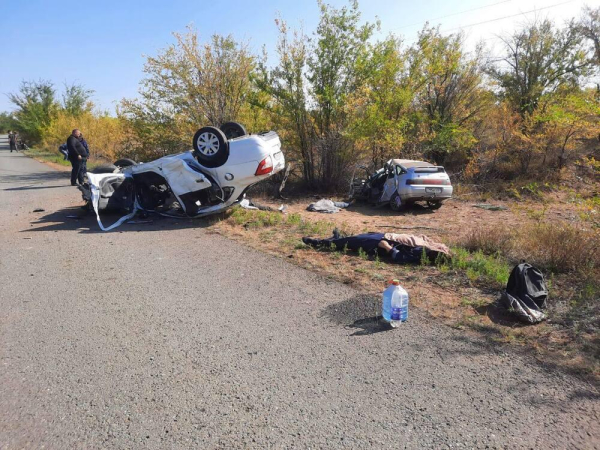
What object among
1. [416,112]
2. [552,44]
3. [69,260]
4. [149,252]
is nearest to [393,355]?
[149,252]

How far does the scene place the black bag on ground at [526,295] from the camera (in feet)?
12.2

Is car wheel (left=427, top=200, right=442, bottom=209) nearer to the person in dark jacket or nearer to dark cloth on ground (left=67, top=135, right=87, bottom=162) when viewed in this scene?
the person in dark jacket

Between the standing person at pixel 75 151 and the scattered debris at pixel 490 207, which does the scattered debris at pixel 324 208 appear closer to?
the scattered debris at pixel 490 207

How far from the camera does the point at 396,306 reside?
3.71 meters

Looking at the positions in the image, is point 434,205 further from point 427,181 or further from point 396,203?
point 396,203

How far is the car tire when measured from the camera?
11820 millimetres

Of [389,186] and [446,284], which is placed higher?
[389,186]

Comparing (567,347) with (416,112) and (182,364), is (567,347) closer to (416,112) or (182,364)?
(182,364)

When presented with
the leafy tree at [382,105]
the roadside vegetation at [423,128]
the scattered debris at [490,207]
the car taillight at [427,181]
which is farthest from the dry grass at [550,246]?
the leafy tree at [382,105]

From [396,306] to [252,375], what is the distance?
154cm

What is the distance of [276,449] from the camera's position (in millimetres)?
2203

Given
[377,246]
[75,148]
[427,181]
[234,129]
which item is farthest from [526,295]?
[75,148]

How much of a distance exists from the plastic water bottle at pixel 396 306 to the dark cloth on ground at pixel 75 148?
40.6 feet

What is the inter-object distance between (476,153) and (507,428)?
17450 mm
